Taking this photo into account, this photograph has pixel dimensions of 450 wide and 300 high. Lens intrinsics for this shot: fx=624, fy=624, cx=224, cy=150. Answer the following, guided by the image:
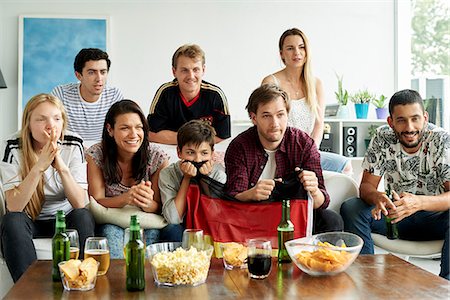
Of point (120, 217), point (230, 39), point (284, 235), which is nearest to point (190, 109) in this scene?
point (120, 217)

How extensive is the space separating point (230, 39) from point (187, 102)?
253cm

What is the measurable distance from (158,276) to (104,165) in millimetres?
1285

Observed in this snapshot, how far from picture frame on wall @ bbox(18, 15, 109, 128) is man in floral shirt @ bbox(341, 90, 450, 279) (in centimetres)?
345

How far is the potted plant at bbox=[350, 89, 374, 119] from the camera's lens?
19.9 ft

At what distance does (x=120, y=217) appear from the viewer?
3031mm

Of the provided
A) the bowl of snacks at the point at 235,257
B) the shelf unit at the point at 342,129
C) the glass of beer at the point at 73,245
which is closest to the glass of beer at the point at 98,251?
the glass of beer at the point at 73,245

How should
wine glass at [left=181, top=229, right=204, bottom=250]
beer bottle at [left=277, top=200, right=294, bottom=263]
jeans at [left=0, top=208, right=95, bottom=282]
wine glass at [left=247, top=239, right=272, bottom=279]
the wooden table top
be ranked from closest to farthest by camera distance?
the wooden table top
wine glass at [left=247, top=239, right=272, bottom=279]
wine glass at [left=181, top=229, right=204, bottom=250]
beer bottle at [left=277, top=200, right=294, bottom=263]
jeans at [left=0, top=208, right=95, bottom=282]

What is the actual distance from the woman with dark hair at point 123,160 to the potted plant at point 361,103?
3.26m

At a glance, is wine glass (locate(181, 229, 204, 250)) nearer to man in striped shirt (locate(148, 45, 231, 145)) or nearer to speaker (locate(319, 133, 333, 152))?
man in striped shirt (locate(148, 45, 231, 145))

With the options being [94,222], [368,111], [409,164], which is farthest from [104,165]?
[368,111]

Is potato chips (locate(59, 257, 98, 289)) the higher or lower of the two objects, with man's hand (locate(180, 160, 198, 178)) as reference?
lower

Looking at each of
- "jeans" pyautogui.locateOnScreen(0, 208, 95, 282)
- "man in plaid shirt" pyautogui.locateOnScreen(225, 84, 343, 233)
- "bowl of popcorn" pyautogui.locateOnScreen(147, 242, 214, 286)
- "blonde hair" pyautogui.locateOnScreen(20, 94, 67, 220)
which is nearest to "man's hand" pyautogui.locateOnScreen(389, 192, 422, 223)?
"man in plaid shirt" pyautogui.locateOnScreen(225, 84, 343, 233)

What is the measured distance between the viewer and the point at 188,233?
2.22m

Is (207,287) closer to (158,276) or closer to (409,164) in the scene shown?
(158,276)
